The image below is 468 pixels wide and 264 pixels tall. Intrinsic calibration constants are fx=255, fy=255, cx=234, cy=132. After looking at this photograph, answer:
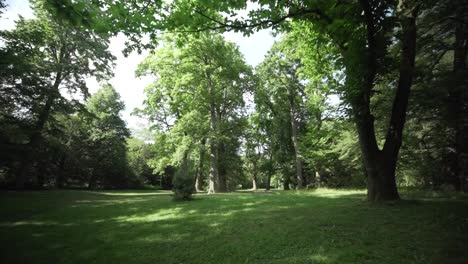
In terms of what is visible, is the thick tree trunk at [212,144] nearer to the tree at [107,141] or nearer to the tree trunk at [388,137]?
the tree trunk at [388,137]

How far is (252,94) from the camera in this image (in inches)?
941

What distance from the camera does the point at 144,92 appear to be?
2483 centimetres

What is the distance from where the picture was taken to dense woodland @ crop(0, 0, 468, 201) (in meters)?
6.21

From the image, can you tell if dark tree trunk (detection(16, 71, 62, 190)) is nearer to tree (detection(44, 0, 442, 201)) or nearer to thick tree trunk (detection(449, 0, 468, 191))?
tree (detection(44, 0, 442, 201))

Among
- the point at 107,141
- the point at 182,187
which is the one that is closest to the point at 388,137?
the point at 182,187

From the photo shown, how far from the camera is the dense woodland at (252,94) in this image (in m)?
6.21

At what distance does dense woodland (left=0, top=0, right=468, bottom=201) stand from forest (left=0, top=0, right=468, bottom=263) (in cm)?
8

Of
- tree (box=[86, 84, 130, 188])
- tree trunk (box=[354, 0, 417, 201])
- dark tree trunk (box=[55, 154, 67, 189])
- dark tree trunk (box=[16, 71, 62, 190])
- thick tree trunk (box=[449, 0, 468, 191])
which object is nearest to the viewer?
tree trunk (box=[354, 0, 417, 201])

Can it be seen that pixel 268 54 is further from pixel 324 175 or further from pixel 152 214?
pixel 152 214

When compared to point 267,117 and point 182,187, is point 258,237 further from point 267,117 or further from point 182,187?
point 267,117

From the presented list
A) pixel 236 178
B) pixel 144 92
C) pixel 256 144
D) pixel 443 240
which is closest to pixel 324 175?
pixel 256 144

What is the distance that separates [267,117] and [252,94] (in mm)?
4854

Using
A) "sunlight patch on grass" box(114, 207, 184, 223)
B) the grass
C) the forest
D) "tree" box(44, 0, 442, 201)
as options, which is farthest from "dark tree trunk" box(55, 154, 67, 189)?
"tree" box(44, 0, 442, 201)

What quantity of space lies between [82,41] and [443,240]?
25600mm
